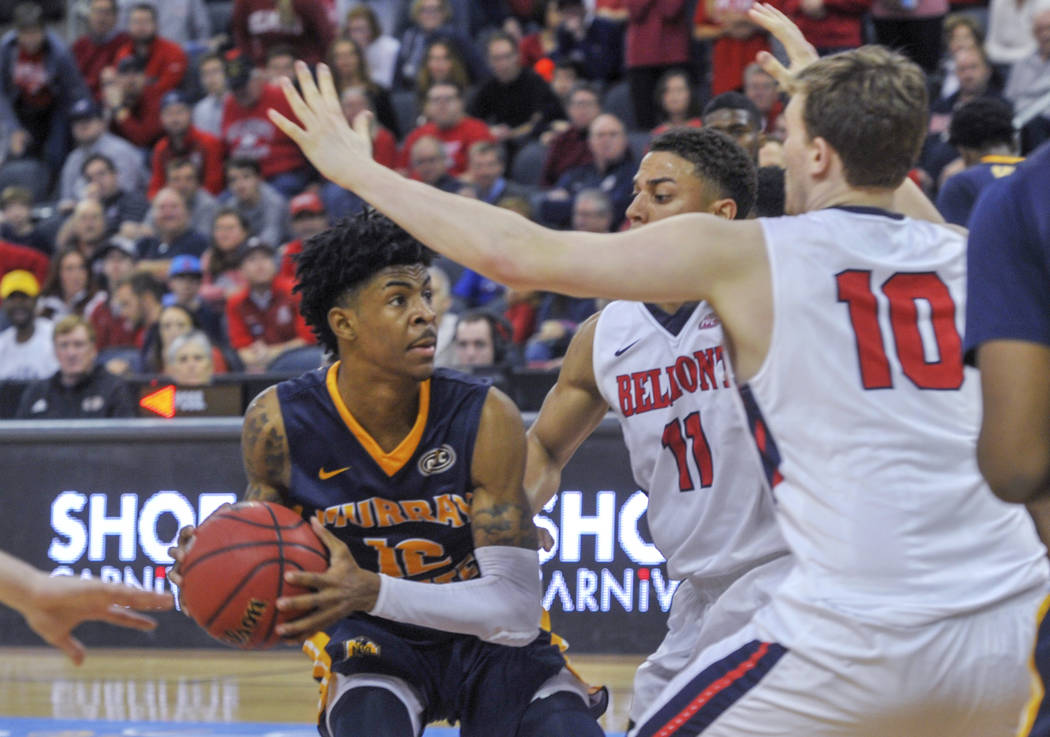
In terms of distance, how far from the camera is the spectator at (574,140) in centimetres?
1092

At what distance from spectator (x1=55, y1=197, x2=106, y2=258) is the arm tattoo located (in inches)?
340

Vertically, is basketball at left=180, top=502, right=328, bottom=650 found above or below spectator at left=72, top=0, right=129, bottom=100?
below

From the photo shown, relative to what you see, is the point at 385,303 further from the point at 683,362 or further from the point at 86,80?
the point at 86,80

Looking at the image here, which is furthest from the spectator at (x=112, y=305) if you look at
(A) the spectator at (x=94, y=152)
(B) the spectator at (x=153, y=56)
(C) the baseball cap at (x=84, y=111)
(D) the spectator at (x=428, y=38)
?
(D) the spectator at (x=428, y=38)

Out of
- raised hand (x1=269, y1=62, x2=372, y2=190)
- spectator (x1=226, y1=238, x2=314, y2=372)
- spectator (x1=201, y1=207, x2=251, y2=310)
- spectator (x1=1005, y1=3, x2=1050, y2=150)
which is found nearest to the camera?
raised hand (x1=269, y1=62, x2=372, y2=190)

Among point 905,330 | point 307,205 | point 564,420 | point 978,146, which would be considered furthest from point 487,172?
point 905,330

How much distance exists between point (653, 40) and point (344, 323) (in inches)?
304

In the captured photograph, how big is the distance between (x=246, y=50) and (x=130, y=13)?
1580 millimetres

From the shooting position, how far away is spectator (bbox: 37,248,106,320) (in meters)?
11.2

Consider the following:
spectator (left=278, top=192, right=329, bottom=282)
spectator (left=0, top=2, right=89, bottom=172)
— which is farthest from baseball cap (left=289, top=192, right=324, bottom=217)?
spectator (left=0, top=2, right=89, bottom=172)

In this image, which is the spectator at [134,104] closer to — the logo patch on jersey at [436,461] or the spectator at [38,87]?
the spectator at [38,87]

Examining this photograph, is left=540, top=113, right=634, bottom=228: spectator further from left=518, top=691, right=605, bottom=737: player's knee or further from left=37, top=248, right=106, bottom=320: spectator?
left=518, top=691, right=605, bottom=737: player's knee

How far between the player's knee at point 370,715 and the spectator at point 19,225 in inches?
371

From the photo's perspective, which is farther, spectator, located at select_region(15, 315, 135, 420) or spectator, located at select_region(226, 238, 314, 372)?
spectator, located at select_region(226, 238, 314, 372)
